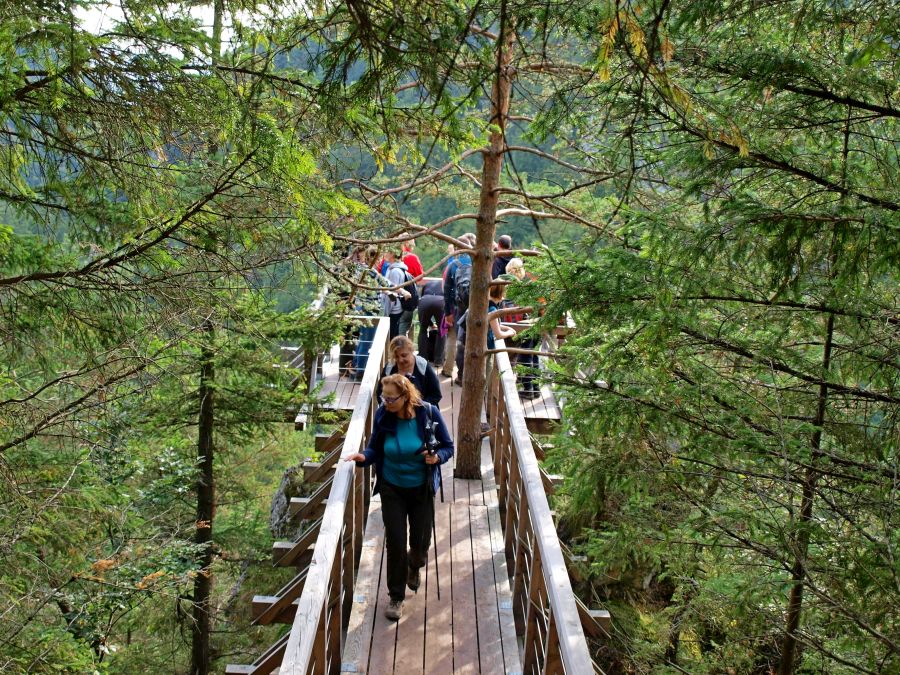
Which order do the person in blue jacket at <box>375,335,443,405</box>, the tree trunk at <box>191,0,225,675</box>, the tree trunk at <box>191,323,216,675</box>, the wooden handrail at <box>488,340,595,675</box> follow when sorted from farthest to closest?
the tree trunk at <box>191,323,216,675</box> → the tree trunk at <box>191,0,225,675</box> → the person in blue jacket at <box>375,335,443,405</box> → the wooden handrail at <box>488,340,595,675</box>

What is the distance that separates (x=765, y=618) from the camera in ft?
13.7

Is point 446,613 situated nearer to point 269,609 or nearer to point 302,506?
point 269,609

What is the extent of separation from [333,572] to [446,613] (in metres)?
1.12

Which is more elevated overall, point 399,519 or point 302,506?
point 399,519

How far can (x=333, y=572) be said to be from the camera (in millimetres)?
4570

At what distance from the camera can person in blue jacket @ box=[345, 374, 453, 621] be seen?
16.9 ft

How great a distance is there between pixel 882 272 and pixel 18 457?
6.73 m

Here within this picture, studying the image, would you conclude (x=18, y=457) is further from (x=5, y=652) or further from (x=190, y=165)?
(x=190, y=165)

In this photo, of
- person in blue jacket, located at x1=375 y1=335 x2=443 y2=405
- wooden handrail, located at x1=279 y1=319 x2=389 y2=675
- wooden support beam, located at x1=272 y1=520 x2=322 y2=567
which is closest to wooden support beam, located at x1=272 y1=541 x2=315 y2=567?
wooden support beam, located at x1=272 y1=520 x2=322 y2=567

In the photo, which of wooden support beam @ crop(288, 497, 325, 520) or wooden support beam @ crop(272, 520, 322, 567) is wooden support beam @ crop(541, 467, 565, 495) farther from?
wooden support beam @ crop(272, 520, 322, 567)

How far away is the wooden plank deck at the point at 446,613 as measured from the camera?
4820 millimetres

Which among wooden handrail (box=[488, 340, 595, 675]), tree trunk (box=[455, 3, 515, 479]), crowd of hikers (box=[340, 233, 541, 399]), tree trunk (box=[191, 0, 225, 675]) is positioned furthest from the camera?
crowd of hikers (box=[340, 233, 541, 399])

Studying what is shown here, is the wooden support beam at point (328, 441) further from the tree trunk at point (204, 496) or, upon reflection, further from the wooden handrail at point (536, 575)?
the wooden handrail at point (536, 575)

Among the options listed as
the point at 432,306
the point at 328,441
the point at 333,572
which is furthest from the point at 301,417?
the point at 333,572
